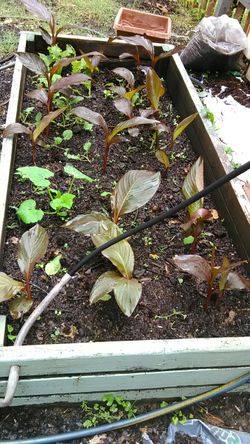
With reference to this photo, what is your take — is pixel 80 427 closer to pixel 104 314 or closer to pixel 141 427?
pixel 141 427

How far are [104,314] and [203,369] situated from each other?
1.22 feet

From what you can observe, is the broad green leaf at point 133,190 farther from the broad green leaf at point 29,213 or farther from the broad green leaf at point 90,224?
the broad green leaf at point 29,213

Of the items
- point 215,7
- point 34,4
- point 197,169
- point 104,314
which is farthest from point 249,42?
point 104,314

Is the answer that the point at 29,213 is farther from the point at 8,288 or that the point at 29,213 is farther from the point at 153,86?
the point at 153,86

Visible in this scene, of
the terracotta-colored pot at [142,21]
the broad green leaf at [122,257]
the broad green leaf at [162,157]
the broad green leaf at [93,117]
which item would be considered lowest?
the broad green leaf at [122,257]

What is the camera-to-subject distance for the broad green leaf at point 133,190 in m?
1.65

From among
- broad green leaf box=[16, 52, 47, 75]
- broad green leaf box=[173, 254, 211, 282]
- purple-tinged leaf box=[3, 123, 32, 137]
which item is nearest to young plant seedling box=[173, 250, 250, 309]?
broad green leaf box=[173, 254, 211, 282]

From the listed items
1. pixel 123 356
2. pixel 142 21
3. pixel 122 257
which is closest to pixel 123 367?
pixel 123 356

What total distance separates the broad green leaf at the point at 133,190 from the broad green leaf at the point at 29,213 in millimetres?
295

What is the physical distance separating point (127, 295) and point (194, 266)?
0.85 feet

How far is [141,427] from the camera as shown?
1.48 metres

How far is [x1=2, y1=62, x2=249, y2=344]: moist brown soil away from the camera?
1498mm

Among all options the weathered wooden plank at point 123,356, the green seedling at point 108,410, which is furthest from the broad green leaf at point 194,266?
the green seedling at point 108,410

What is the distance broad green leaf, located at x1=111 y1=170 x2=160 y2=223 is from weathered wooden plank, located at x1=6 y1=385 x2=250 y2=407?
0.63 meters
